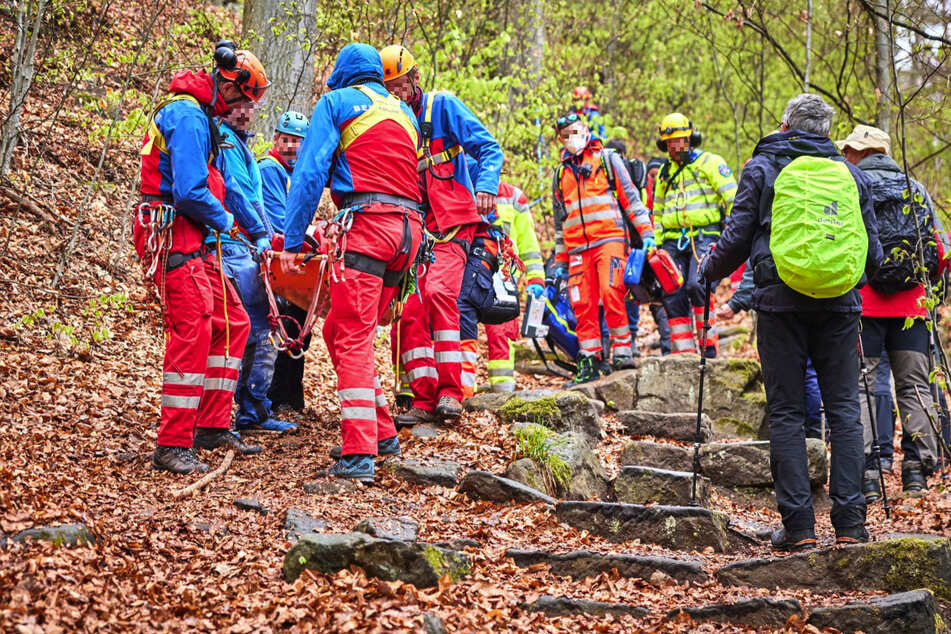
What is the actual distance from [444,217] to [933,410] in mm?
4353

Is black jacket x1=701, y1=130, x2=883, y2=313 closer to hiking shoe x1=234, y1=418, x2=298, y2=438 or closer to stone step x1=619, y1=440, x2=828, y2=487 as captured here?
stone step x1=619, y1=440, x2=828, y2=487

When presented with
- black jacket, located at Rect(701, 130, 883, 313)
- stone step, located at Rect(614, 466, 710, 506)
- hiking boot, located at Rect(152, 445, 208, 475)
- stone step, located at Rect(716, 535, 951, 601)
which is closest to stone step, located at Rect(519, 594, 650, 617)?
stone step, located at Rect(716, 535, 951, 601)

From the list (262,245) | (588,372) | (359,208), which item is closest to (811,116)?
(359,208)

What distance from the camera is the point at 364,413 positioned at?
18.1 ft

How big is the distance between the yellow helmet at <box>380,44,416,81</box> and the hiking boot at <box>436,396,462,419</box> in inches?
96.9

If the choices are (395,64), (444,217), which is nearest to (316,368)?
(444,217)

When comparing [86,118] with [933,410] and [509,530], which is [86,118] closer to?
[509,530]

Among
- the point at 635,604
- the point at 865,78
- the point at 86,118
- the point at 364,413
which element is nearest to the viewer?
the point at 635,604

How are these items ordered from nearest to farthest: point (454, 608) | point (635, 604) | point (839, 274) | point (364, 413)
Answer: point (454, 608) < point (635, 604) < point (839, 274) < point (364, 413)

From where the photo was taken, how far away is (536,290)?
962cm

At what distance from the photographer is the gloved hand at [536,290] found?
9586 mm

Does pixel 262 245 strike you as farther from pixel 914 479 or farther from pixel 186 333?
pixel 914 479

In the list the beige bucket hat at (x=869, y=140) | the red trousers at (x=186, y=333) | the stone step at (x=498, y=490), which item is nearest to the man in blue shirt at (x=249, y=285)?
the red trousers at (x=186, y=333)

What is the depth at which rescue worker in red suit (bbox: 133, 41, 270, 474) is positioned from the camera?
224 inches
